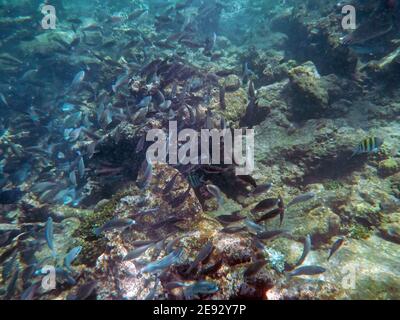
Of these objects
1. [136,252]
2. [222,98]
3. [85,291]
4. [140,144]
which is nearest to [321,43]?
[222,98]

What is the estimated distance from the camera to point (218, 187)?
20.9ft

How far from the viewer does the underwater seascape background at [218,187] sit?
454 centimetres

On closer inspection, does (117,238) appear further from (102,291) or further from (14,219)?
(14,219)

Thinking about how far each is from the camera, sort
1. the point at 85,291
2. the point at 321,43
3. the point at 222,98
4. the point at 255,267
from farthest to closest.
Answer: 1. the point at 321,43
2. the point at 222,98
3. the point at 85,291
4. the point at 255,267

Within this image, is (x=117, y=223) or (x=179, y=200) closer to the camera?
(x=117, y=223)

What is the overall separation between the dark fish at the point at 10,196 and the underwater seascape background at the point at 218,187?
62 millimetres

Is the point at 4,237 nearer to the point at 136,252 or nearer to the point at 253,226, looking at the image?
the point at 136,252

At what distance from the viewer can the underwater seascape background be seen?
14.9 ft

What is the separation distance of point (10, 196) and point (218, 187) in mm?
6016

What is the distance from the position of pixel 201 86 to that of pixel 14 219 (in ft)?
20.1

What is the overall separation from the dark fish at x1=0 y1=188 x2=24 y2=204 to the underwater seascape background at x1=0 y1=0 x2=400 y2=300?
62 millimetres

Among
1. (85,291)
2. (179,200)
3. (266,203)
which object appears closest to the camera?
(85,291)

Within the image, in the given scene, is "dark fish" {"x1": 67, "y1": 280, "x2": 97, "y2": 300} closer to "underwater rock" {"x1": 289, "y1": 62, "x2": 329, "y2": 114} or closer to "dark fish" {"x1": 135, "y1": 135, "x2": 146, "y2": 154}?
"dark fish" {"x1": 135, "y1": 135, "x2": 146, "y2": 154}

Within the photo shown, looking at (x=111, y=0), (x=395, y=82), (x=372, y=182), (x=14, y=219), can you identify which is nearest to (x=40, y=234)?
(x=14, y=219)
